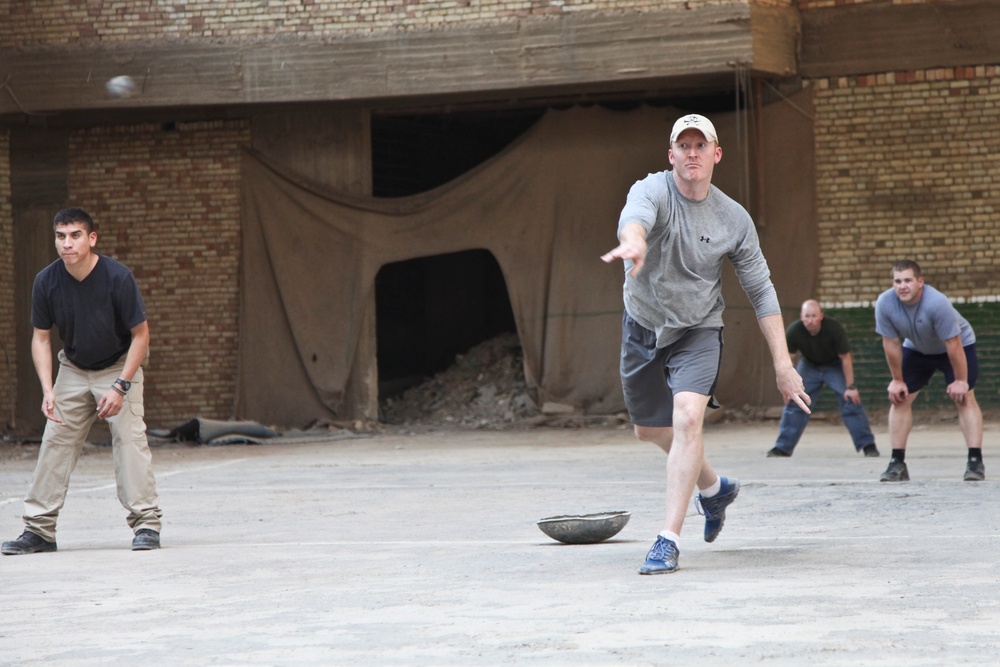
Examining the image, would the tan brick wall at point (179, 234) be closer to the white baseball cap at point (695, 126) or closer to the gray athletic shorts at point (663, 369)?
the gray athletic shorts at point (663, 369)

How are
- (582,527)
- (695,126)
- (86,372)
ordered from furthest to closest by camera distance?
(86,372)
(582,527)
(695,126)

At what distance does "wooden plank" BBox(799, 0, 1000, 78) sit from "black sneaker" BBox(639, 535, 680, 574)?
12831mm

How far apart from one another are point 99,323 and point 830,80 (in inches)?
492

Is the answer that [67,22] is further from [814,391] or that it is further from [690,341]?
[690,341]

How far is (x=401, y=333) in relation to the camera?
2283 cm

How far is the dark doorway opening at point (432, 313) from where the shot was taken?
22328mm

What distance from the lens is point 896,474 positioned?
33.1 ft

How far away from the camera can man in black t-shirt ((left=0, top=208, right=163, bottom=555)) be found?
761cm

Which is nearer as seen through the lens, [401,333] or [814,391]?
[814,391]

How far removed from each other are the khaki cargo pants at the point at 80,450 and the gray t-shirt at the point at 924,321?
5273 millimetres

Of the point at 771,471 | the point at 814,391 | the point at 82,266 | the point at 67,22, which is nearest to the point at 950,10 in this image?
the point at 814,391

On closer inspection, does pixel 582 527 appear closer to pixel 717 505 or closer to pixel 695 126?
pixel 717 505

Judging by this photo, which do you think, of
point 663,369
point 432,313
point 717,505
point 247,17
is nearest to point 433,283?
point 432,313

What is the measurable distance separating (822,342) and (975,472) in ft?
11.1
